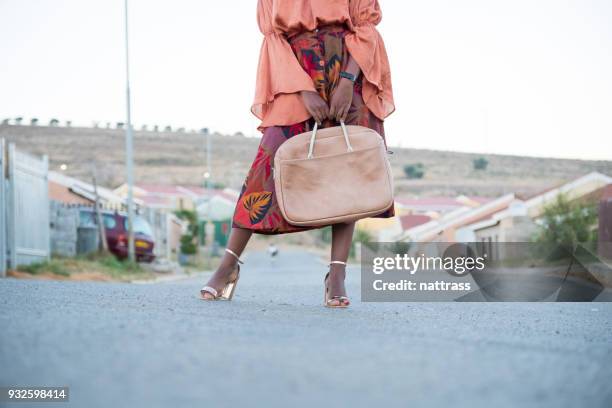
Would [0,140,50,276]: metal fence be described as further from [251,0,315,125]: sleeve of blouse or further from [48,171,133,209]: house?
[48,171,133,209]: house

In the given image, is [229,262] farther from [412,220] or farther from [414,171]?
[414,171]

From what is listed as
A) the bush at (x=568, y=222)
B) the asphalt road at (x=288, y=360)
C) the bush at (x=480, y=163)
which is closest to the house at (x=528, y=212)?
the bush at (x=568, y=222)

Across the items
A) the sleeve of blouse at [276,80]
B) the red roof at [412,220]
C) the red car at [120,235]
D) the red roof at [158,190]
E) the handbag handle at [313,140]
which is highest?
the sleeve of blouse at [276,80]

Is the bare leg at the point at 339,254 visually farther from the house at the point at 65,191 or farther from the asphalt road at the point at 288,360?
the house at the point at 65,191

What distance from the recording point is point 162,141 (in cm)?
10175

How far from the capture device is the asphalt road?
1.95m

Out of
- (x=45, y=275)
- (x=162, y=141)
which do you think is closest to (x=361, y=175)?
(x=45, y=275)

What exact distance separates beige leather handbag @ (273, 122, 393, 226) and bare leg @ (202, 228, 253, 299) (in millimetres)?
474

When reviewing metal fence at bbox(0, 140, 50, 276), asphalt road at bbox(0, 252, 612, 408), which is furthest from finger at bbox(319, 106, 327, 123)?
metal fence at bbox(0, 140, 50, 276)

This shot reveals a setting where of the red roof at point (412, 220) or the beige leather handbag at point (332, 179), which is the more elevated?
the beige leather handbag at point (332, 179)

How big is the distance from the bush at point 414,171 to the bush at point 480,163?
18.6ft

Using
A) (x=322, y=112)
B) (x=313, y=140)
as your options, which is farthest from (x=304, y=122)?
(x=313, y=140)

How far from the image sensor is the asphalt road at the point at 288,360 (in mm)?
1945

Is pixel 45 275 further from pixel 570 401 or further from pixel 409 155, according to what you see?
pixel 409 155
